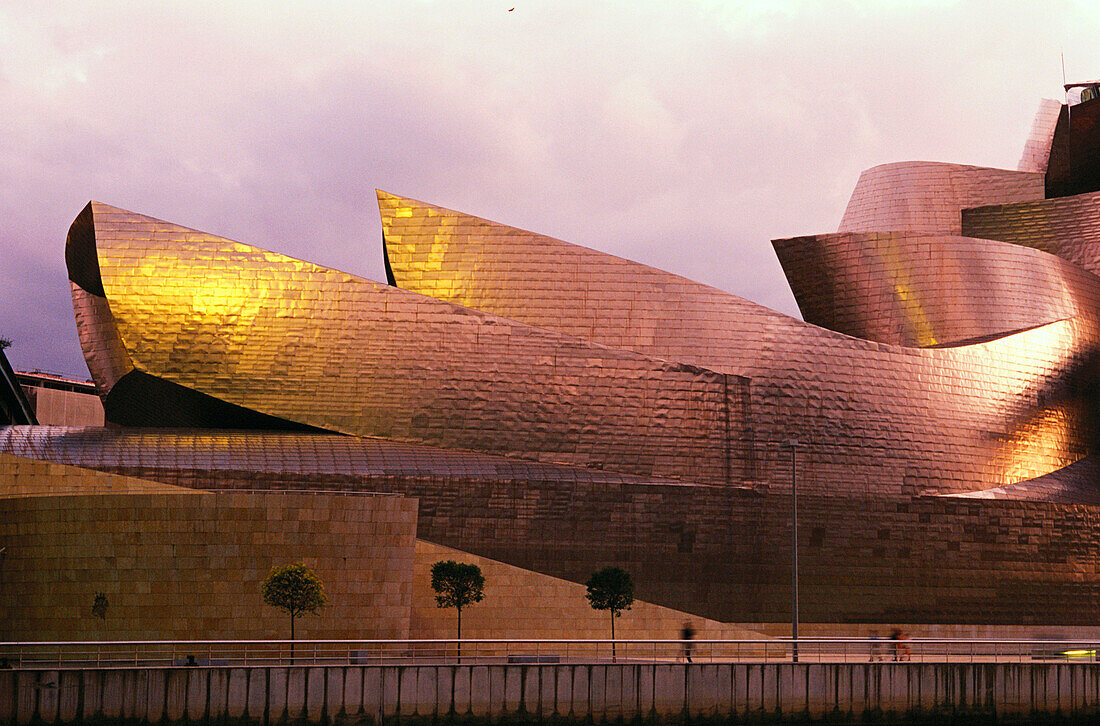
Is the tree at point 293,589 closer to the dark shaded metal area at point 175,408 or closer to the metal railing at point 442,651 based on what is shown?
the metal railing at point 442,651

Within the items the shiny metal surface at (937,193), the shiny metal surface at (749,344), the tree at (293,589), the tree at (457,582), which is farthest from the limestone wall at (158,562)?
the shiny metal surface at (937,193)

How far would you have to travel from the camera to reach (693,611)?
30766mm

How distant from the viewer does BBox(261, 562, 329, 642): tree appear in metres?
22.9

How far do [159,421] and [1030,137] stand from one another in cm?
3077

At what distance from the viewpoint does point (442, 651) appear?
965 inches

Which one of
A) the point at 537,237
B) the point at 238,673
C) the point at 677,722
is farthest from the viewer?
the point at 537,237

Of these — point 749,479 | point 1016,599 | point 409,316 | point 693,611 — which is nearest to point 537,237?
point 409,316

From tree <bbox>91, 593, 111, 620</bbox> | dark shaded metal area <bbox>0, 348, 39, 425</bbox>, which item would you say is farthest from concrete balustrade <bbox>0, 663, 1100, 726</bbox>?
dark shaded metal area <bbox>0, 348, 39, 425</bbox>

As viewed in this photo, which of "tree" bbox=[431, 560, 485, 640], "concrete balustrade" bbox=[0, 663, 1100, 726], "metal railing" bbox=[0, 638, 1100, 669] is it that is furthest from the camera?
"tree" bbox=[431, 560, 485, 640]

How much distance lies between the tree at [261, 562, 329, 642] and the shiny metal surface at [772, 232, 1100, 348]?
17.9m

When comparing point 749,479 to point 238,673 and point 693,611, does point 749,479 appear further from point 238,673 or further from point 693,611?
point 238,673

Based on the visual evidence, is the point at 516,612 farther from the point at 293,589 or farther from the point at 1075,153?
the point at 1075,153

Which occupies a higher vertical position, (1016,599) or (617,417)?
(617,417)

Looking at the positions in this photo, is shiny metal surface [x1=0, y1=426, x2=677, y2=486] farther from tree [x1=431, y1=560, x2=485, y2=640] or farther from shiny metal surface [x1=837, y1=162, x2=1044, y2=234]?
shiny metal surface [x1=837, y1=162, x2=1044, y2=234]
